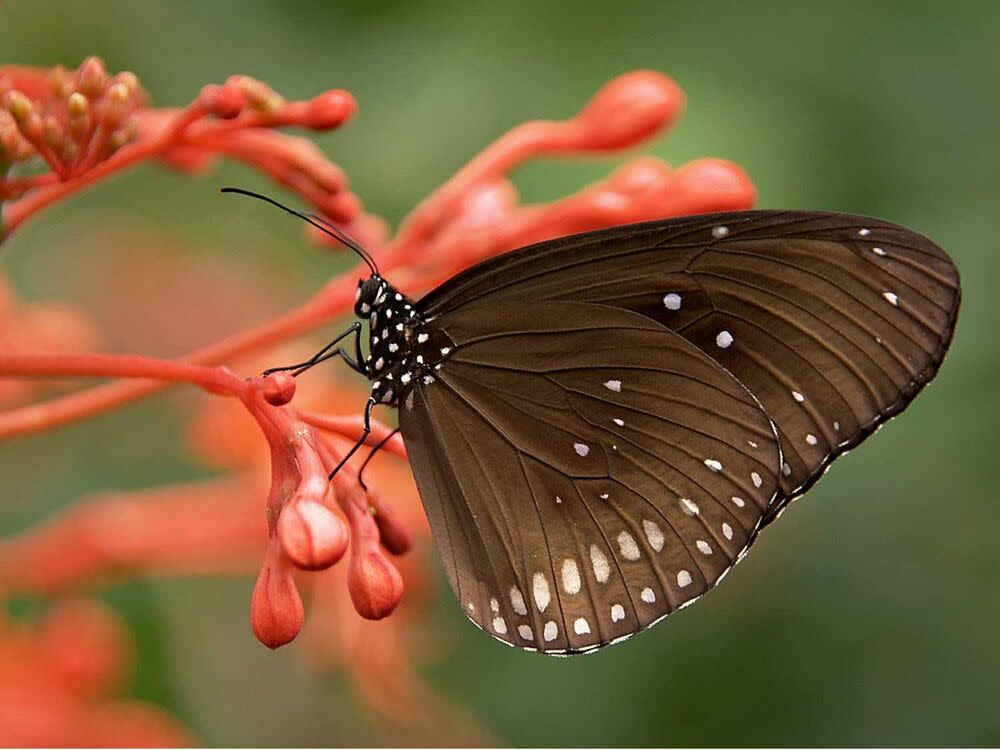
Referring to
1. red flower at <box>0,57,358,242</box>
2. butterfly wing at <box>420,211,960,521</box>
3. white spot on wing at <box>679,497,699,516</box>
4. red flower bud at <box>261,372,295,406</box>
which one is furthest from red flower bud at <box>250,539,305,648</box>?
white spot on wing at <box>679,497,699,516</box>

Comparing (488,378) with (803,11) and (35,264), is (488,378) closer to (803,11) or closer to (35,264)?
(803,11)

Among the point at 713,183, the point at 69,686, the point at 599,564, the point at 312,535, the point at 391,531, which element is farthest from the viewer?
the point at 69,686

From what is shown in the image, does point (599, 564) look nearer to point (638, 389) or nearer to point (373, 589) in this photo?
point (638, 389)

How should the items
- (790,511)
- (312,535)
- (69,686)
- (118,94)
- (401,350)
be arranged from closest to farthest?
(312,535), (118,94), (401,350), (69,686), (790,511)

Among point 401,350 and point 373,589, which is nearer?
point 373,589

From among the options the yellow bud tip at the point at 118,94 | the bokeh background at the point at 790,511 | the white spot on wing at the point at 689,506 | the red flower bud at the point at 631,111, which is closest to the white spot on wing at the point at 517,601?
the white spot on wing at the point at 689,506

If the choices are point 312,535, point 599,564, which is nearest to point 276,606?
point 312,535

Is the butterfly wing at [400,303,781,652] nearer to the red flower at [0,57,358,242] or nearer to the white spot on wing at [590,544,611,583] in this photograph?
the white spot on wing at [590,544,611,583]

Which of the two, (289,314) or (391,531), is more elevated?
(289,314)

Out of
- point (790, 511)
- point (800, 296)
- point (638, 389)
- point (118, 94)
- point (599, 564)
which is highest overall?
point (118, 94)
